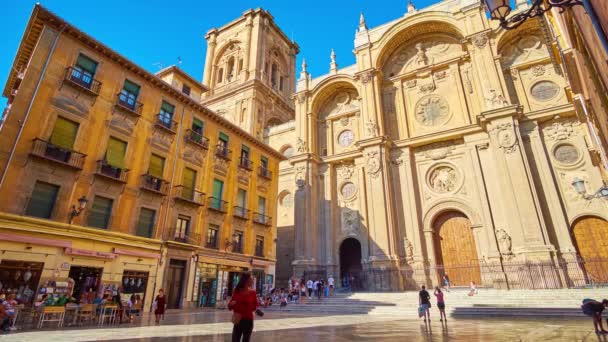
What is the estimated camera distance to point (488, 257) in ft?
57.8

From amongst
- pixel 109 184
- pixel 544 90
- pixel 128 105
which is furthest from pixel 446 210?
pixel 128 105

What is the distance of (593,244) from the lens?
53.9 ft

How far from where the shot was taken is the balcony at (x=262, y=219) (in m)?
20.3

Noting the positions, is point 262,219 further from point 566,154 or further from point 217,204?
point 566,154

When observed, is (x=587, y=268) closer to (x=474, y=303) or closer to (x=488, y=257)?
(x=488, y=257)

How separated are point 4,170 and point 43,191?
1281 mm

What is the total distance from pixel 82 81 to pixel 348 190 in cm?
1721

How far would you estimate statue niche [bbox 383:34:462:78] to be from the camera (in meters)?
23.9

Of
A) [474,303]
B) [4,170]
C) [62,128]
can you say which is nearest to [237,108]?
[62,128]

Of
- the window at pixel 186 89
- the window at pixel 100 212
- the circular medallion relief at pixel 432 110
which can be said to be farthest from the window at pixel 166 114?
the circular medallion relief at pixel 432 110

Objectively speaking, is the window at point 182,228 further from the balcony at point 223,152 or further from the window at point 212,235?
the balcony at point 223,152

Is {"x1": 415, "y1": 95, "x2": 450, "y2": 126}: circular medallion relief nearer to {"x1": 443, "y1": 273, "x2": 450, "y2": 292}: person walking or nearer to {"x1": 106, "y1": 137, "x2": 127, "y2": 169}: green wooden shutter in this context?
{"x1": 443, "y1": 273, "x2": 450, "y2": 292}: person walking

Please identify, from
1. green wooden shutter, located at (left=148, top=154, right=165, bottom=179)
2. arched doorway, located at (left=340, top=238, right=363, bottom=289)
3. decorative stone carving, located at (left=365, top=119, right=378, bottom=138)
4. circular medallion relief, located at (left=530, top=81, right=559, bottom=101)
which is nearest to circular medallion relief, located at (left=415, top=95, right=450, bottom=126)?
decorative stone carving, located at (left=365, top=119, right=378, bottom=138)

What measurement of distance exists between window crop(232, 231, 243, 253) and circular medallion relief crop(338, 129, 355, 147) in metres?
11.2
